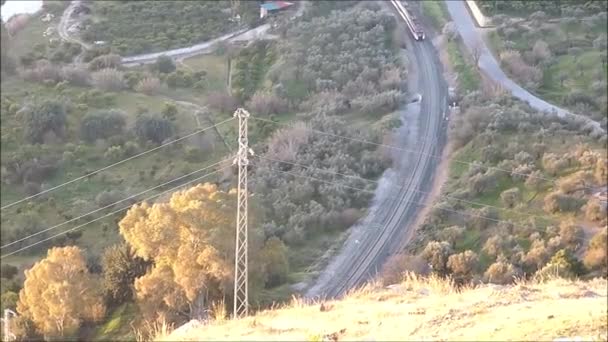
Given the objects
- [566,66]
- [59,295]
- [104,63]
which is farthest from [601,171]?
[104,63]

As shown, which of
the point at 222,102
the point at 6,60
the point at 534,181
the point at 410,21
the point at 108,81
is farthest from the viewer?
the point at 410,21

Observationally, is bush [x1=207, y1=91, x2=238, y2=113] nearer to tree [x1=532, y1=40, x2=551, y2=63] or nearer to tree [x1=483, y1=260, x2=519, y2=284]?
tree [x1=532, y1=40, x2=551, y2=63]

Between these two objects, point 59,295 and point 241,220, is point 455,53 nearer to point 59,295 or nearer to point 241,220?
point 241,220

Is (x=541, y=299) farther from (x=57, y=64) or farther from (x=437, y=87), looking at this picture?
(x=57, y=64)

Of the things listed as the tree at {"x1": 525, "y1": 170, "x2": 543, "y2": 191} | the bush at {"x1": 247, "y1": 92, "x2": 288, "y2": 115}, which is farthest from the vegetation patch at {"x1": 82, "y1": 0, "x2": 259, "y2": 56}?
the tree at {"x1": 525, "y1": 170, "x2": 543, "y2": 191}

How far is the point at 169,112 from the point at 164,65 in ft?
13.9

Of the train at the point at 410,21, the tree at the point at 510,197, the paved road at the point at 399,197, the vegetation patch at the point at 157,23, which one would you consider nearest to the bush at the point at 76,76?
the vegetation patch at the point at 157,23

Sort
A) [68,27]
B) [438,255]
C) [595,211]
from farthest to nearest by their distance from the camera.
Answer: [68,27] < [595,211] < [438,255]

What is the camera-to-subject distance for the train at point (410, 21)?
2771 cm

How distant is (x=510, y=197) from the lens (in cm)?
1675

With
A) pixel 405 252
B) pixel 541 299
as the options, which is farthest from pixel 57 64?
pixel 541 299

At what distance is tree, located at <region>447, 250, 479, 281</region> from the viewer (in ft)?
44.5

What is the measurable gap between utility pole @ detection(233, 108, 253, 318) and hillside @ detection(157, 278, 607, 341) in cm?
159

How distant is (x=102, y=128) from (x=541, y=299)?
15154 millimetres
